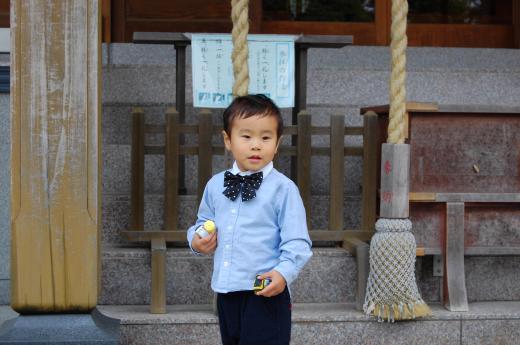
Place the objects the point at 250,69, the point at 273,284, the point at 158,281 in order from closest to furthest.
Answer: the point at 273,284
the point at 158,281
the point at 250,69

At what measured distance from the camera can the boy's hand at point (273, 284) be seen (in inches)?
128

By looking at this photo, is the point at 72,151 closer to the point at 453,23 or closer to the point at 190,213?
Answer: the point at 190,213

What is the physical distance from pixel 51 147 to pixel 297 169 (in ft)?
5.31

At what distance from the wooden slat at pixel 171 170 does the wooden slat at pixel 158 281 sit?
1.22ft

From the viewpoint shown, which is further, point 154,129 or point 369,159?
point 369,159

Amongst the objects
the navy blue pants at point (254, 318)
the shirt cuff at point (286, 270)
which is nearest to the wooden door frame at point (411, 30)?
the navy blue pants at point (254, 318)

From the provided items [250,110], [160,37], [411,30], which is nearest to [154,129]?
[160,37]

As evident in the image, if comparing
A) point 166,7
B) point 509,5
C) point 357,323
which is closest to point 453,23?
point 509,5

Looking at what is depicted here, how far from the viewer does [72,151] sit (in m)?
4.10

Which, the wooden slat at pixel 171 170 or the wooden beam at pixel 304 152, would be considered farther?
the wooden beam at pixel 304 152

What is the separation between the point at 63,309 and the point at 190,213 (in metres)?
1.35

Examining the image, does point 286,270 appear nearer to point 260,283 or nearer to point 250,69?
point 260,283

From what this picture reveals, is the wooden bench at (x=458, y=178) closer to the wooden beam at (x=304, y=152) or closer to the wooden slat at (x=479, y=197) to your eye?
the wooden slat at (x=479, y=197)

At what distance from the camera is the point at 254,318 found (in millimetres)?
3402
